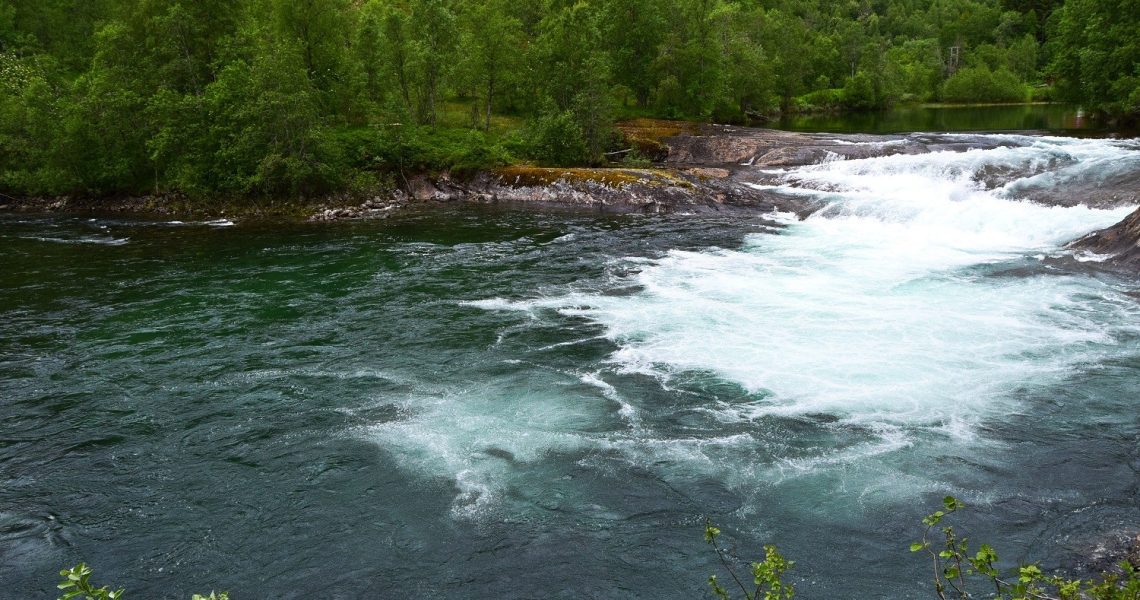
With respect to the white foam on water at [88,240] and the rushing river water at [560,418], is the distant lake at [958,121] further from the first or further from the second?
the white foam on water at [88,240]

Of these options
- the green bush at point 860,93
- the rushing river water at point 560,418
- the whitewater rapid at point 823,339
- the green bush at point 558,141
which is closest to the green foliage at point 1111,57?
the whitewater rapid at point 823,339

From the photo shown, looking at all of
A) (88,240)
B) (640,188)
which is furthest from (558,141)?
(88,240)

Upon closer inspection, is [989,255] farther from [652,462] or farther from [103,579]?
[103,579]

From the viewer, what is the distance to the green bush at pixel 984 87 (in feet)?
270

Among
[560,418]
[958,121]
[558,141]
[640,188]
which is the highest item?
[958,121]

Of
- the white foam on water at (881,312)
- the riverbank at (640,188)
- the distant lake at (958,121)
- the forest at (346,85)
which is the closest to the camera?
the white foam on water at (881,312)

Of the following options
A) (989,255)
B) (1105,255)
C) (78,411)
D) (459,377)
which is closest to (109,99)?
(78,411)

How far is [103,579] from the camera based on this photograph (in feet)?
26.3

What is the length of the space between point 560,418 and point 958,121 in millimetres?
58354

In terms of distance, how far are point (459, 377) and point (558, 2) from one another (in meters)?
47.6

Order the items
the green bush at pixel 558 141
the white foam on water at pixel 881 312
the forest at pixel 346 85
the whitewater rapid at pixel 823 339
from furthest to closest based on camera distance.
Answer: the green bush at pixel 558 141
the forest at pixel 346 85
the white foam on water at pixel 881 312
the whitewater rapid at pixel 823 339

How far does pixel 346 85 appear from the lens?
37.5 metres

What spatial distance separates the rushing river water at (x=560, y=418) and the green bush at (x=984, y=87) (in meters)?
71.6

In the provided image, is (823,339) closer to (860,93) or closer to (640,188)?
(640,188)
